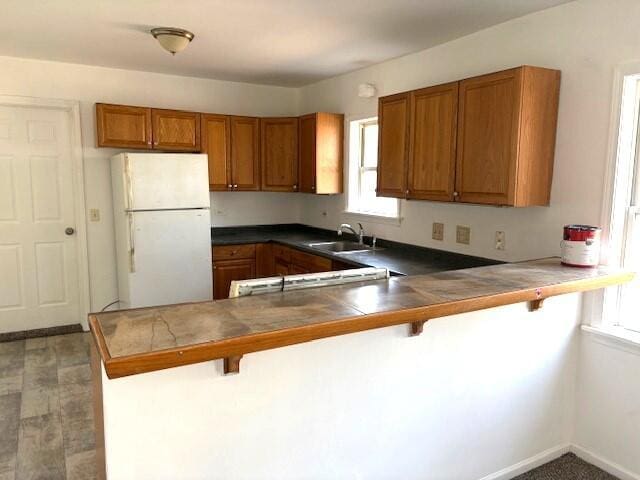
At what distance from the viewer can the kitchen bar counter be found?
1287 mm

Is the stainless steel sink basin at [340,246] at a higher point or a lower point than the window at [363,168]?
lower

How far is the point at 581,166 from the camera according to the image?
2.47m

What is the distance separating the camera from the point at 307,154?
177 inches

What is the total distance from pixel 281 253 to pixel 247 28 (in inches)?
77.7

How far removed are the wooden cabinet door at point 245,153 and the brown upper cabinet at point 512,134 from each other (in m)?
2.41

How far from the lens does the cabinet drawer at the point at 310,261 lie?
3.60 m

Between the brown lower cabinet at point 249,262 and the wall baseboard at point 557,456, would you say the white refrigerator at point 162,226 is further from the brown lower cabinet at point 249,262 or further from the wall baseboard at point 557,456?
the wall baseboard at point 557,456

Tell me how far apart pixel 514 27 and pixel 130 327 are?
265cm

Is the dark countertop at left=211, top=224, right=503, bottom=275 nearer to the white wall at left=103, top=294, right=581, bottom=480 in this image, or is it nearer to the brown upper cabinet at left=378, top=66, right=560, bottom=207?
the brown upper cabinet at left=378, top=66, right=560, bottom=207

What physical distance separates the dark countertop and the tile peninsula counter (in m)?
0.75

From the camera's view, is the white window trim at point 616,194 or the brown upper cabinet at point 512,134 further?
the brown upper cabinet at point 512,134

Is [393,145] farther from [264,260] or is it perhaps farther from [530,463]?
[530,463]

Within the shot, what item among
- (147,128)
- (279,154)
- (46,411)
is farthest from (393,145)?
(46,411)

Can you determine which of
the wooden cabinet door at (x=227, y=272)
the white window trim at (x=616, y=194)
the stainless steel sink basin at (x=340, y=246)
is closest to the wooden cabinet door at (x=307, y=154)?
the stainless steel sink basin at (x=340, y=246)
